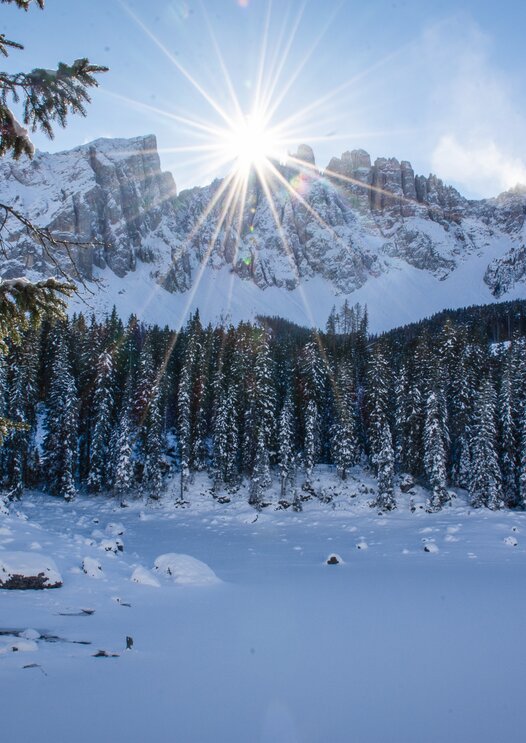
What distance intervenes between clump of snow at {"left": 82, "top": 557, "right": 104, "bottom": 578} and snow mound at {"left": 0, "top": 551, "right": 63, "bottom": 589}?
1725 mm

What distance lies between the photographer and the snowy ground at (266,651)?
5594 mm

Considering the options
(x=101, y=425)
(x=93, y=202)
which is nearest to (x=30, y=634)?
(x=101, y=425)

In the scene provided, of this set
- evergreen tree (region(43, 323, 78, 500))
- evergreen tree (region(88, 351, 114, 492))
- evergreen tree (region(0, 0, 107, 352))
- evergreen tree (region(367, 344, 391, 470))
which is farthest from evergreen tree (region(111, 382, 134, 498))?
evergreen tree (region(0, 0, 107, 352))

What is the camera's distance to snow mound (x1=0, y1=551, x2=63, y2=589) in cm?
1163

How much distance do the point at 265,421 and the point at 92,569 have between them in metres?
27.9

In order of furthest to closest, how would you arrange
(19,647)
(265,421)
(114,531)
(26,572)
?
(265,421) → (114,531) → (26,572) → (19,647)

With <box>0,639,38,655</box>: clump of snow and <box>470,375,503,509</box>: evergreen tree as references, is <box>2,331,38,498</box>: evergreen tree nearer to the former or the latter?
<box>0,639,38,655</box>: clump of snow

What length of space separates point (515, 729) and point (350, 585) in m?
9.82

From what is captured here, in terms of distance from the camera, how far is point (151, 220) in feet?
625

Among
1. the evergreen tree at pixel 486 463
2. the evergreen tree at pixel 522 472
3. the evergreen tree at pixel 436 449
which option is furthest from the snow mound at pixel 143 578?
the evergreen tree at pixel 522 472

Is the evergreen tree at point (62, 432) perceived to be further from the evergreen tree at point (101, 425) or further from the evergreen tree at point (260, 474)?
the evergreen tree at point (260, 474)

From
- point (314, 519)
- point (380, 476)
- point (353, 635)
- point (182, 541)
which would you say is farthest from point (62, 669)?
point (380, 476)

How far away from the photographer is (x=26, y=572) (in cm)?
1183

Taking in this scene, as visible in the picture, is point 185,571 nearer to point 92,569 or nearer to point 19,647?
point 92,569
